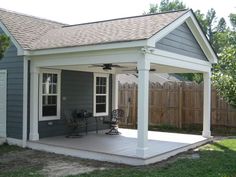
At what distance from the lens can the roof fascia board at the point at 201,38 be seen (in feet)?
36.3

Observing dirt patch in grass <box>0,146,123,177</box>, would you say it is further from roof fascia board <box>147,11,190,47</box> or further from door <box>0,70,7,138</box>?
roof fascia board <box>147,11,190,47</box>

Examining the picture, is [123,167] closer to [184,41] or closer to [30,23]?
[184,41]

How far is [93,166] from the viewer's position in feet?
27.7

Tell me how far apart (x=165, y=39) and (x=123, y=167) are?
3.67m

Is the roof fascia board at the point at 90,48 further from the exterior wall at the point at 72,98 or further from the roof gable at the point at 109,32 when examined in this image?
the exterior wall at the point at 72,98

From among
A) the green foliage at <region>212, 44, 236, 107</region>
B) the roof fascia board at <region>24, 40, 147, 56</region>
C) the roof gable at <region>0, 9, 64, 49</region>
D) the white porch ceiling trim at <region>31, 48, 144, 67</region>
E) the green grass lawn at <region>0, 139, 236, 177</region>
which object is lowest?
the green grass lawn at <region>0, 139, 236, 177</region>

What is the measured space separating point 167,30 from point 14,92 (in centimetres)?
529

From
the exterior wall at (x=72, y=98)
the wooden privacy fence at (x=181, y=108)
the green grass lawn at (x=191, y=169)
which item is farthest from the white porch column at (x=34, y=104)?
the wooden privacy fence at (x=181, y=108)

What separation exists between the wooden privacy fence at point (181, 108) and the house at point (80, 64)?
2.48 metres

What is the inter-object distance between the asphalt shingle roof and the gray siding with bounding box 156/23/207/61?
0.46 metres

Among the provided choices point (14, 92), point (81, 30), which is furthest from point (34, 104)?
point (81, 30)

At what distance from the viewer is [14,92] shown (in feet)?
36.9


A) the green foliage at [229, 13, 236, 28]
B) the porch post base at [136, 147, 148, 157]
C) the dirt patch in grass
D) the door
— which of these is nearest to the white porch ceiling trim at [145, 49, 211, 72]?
the porch post base at [136, 147, 148, 157]

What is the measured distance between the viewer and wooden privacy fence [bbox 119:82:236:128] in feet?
48.1
